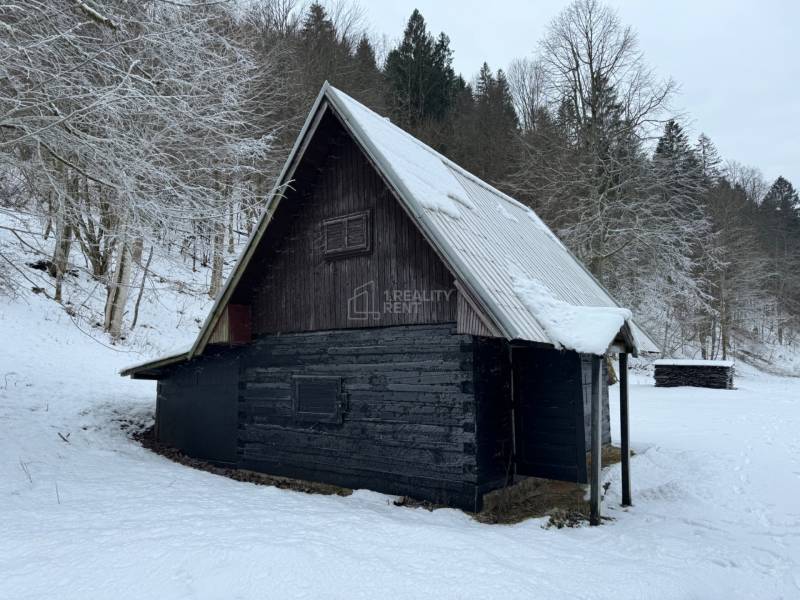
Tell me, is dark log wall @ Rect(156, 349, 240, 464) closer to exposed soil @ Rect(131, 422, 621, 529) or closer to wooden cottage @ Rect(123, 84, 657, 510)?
wooden cottage @ Rect(123, 84, 657, 510)

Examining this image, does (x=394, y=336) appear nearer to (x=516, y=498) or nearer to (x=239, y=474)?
(x=516, y=498)

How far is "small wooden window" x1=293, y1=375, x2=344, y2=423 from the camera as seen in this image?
8812mm

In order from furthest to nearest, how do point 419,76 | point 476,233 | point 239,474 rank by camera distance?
point 419,76 → point 239,474 → point 476,233

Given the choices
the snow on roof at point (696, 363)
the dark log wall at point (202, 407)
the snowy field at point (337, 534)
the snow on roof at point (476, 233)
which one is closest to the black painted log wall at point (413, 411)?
the snowy field at point (337, 534)

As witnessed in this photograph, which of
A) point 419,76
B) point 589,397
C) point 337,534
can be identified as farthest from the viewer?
point 419,76

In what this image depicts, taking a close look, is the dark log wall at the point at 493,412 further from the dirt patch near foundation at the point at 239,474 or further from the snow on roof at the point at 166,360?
the snow on roof at the point at 166,360

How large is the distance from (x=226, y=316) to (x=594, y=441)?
643cm

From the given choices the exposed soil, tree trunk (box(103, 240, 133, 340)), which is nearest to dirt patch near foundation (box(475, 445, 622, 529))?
the exposed soil

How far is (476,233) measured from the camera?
8695mm

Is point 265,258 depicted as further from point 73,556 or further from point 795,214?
point 795,214

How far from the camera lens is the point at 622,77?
21.7 metres

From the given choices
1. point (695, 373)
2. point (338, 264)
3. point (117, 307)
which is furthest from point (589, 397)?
point (695, 373)

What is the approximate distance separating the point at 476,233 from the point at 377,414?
3.25 metres

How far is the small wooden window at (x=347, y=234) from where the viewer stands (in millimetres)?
8531
